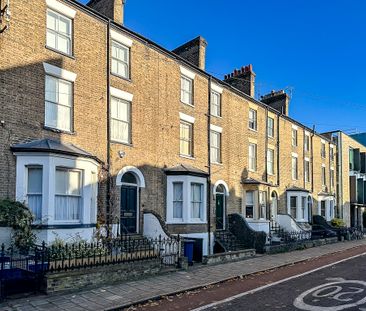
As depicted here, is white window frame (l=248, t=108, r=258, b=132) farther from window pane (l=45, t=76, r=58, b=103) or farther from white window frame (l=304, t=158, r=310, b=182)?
window pane (l=45, t=76, r=58, b=103)

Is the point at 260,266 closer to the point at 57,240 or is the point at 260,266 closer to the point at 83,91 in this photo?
the point at 57,240

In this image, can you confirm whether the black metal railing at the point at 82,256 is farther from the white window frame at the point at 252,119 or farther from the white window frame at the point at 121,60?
the white window frame at the point at 252,119

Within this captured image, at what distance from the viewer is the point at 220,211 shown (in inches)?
934

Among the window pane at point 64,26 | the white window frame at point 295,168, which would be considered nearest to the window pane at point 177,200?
the window pane at point 64,26

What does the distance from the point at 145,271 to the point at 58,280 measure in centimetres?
337

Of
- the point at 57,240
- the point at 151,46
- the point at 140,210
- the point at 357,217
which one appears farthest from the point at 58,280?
the point at 357,217

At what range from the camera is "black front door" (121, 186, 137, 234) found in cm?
1712

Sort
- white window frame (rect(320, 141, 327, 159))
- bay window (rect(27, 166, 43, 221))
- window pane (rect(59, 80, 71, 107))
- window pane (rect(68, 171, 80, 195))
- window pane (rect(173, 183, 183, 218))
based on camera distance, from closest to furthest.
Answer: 1. bay window (rect(27, 166, 43, 221))
2. window pane (rect(68, 171, 80, 195))
3. window pane (rect(59, 80, 71, 107))
4. window pane (rect(173, 183, 183, 218))
5. white window frame (rect(320, 141, 327, 159))

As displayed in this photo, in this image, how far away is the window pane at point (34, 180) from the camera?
43.7 ft

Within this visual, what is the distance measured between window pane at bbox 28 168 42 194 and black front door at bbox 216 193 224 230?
1221 centimetres

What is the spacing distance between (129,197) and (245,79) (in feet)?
47.3

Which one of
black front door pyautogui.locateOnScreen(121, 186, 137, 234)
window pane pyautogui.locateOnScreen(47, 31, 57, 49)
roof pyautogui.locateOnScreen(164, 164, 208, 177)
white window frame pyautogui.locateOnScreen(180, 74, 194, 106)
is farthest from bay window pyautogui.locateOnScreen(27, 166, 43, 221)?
white window frame pyautogui.locateOnScreen(180, 74, 194, 106)

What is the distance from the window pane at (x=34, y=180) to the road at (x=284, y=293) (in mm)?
5422

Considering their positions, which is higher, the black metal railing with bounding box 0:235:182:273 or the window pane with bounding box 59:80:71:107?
the window pane with bounding box 59:80:71:107
